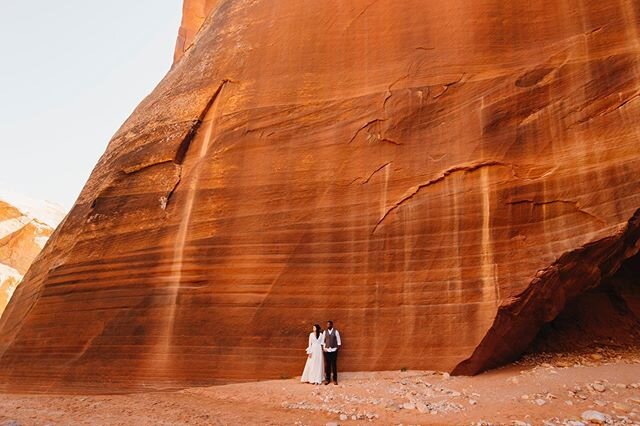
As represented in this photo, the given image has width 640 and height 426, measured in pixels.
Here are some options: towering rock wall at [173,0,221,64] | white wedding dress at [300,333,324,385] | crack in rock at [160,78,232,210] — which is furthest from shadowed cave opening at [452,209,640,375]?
towering rock wall at [173,0,221,64]

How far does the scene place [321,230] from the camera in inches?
342

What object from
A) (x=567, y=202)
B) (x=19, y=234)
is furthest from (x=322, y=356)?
(x=19, y=234)

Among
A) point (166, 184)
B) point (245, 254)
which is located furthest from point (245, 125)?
point (245, 254)

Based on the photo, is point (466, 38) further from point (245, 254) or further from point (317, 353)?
point (317, 353)

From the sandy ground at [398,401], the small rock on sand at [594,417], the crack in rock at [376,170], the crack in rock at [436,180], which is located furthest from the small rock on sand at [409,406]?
the crack in rock at [376,170]

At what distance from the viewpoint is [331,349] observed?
775 cm

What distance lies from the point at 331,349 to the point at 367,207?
2431mm

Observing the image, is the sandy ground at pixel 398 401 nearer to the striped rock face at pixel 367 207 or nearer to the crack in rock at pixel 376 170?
the striped rock face at pixel 367 207

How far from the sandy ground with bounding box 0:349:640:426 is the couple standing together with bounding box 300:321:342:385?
20 cm

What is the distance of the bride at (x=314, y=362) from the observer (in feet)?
25.6

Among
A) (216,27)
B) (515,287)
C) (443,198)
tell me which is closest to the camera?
(515,287)

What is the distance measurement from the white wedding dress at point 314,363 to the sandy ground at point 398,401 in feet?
0.58

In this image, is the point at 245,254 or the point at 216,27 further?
the point at 216,27

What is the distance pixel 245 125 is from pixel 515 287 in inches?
224
